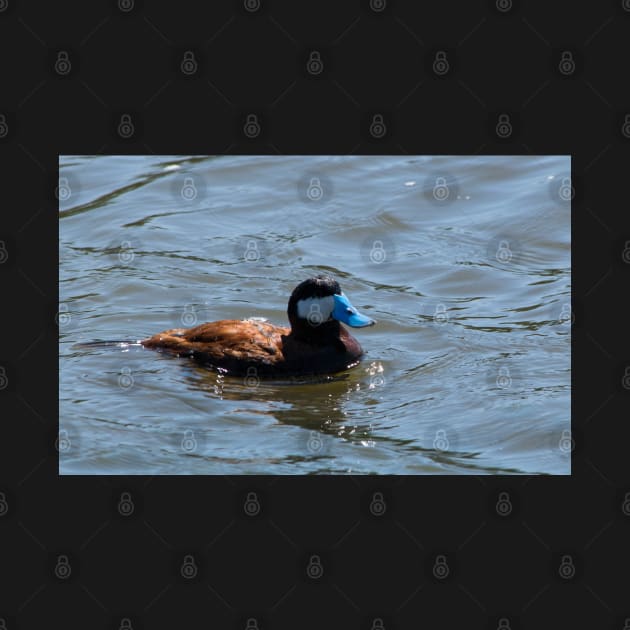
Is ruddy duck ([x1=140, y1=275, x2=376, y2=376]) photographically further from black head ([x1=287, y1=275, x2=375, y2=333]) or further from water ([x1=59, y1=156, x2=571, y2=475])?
water ([x1=59, y1=156, x2=571, y2=475])

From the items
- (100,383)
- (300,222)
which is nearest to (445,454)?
(100,383)

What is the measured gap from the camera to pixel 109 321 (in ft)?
42.7

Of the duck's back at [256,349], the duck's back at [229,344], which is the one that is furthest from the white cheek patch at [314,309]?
the duck's back at [229,344]

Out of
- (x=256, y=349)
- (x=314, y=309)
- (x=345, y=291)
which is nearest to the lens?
(x=256, y=349)

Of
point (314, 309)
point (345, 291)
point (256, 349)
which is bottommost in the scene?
point (256, 349)

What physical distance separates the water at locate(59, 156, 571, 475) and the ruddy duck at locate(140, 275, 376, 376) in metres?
0.17

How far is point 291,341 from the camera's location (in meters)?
11.8

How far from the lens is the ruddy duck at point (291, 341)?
11492 mm

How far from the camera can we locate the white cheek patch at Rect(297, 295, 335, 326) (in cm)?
1173

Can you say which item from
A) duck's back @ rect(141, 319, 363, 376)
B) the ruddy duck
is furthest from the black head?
duck's back @ rect(141, 319, 363, 376)

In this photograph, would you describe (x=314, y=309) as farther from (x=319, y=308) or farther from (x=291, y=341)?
(x=291, y=341)

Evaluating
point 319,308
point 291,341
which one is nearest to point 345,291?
point 319,308

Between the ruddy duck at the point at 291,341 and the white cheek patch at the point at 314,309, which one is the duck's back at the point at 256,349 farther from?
the white cheek patch at the point at 314,309

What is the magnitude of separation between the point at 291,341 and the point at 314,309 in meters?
0.39
